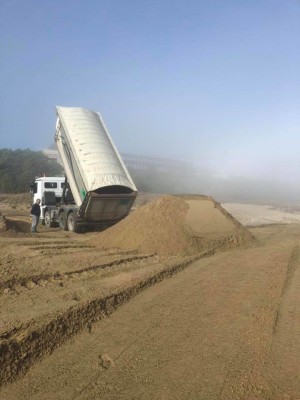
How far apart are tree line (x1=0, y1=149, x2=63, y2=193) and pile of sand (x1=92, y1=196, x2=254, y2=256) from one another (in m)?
28.4

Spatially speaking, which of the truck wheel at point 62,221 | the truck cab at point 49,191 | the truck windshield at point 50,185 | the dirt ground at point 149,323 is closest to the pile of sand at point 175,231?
the dirt ground at point 149,323

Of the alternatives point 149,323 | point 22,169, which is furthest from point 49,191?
point 22,169

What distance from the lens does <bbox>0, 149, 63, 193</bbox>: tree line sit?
41656 mm

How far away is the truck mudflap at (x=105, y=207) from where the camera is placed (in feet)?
47.9

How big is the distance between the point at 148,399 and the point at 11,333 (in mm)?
1955

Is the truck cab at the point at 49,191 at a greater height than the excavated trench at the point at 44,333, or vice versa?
the truck cab at the point at 49,191

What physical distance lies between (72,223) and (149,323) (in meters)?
11.0

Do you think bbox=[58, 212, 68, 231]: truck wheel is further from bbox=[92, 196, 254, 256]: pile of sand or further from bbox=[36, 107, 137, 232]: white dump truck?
bbox=[92, 196, 254, 256]: pile of sand

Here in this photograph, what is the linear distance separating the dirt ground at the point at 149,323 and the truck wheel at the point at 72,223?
4.82 metres

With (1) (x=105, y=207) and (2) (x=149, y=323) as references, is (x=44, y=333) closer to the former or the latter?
(2) (x=149, y=323)

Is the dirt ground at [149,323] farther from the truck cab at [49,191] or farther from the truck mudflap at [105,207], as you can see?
the truck cab at [49,191]

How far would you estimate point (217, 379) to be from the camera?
161 inches

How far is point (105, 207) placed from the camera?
15102 mm

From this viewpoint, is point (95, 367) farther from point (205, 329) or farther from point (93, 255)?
point (93, 255)
